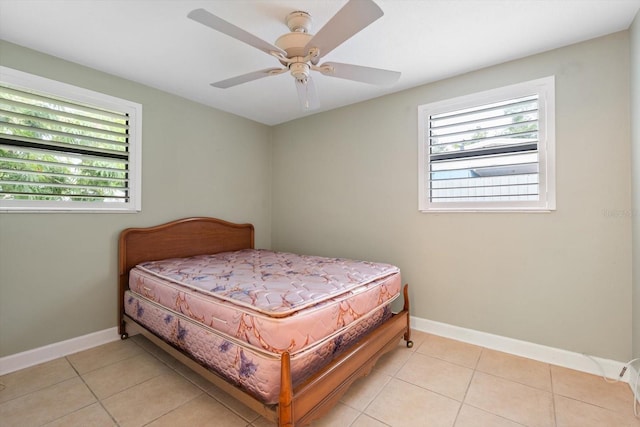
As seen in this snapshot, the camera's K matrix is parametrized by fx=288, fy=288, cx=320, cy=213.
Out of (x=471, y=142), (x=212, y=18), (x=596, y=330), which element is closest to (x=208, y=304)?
(x=212, y=18)

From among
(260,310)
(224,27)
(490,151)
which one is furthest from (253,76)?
(490,151)

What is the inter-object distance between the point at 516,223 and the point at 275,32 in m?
2.35

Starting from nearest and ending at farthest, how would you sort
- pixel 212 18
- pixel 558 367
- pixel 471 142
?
pixel 212 18
pixel 558 367
pixel 471 142

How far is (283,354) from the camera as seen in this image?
4.30 feet

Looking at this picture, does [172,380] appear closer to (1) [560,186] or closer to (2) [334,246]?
(2) [334,246]

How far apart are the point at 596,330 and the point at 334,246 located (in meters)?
2.32

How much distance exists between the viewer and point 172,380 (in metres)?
1.98

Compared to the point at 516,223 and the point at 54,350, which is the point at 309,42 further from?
the point at 54,350

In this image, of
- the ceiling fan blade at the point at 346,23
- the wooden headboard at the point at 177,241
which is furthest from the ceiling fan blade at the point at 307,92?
the wooden headboard at the point at 177,241

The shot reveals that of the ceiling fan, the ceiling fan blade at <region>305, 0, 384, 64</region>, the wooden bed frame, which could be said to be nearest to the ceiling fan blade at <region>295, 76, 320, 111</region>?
the ceiling fan

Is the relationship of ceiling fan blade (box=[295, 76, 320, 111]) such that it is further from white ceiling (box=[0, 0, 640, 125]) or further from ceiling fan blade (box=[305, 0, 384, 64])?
white ceiling (box=[0, 0, 640, 125])

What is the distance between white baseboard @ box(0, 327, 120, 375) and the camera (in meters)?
2.08

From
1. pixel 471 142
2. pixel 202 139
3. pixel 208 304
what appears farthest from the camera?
pixel 202 139

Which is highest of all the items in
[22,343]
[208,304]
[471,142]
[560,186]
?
[471,142]
